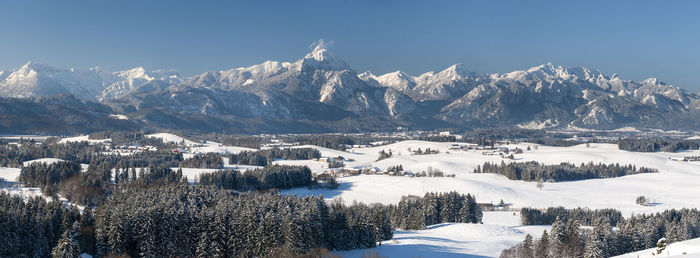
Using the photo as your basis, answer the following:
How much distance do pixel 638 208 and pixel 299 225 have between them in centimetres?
10718

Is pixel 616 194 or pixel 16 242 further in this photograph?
pixel 616 194

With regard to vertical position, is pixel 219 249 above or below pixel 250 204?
below

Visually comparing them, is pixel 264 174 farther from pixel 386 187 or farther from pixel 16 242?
pixel 16 242

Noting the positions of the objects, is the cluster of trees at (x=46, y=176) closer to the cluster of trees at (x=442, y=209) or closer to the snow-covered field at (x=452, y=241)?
the cluster of trees at (x=442, y=209)

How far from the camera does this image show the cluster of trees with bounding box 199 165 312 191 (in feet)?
529

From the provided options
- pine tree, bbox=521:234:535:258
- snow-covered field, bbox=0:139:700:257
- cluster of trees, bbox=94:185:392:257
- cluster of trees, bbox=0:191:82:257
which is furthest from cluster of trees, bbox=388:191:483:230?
cluster of trees, bbox=0:191:82:257

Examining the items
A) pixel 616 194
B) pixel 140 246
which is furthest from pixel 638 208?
pixel 140 246

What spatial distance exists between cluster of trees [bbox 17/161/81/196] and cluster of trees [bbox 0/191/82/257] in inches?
2021

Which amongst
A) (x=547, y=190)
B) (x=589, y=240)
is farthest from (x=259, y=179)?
(x=589, y=240)

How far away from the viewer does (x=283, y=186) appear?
172 meters

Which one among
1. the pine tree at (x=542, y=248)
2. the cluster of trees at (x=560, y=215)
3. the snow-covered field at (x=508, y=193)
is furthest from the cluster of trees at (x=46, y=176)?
the cluster of trees at (x=560, y=215)

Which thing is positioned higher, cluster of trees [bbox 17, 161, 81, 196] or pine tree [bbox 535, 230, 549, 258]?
cluster of trees [bbox 17, 161, 81, 196]

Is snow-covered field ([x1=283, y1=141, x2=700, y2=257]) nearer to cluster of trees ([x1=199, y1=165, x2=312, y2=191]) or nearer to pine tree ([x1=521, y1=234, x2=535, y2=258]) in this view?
cluster of trees ([x1=199, y1=165, x2=312, y2=191])

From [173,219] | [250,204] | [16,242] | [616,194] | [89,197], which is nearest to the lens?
[16,242]
